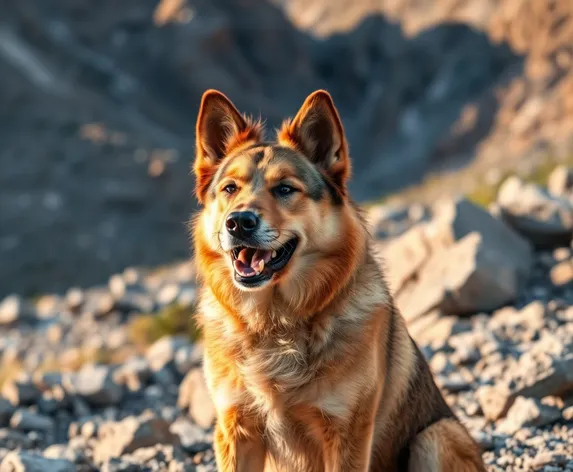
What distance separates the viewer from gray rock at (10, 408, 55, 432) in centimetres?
722

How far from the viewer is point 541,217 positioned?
8.92 metres

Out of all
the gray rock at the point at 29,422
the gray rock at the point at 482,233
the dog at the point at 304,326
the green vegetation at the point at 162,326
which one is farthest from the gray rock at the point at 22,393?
the gray rock at the point at 482,233

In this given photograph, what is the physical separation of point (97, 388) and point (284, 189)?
4.27 m

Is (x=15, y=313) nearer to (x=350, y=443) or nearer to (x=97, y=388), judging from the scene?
(x=97, y=388)

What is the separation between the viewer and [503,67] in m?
53.2

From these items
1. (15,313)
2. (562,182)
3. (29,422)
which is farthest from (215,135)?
(15,313)

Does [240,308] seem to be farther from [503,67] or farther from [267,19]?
[267,19]

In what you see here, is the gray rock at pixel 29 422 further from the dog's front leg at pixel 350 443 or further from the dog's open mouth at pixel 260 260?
the dog's front leg at pixel 350 443

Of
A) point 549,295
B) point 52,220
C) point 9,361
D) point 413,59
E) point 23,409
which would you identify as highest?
point 413,59

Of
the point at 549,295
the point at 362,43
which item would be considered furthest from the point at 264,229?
the point at 362,43

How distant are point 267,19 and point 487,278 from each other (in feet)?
205

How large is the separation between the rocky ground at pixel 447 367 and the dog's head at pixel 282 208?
6.91ft

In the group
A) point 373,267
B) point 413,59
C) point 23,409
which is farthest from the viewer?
point 413,59

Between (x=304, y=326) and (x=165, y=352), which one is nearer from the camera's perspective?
(x=304, y=326)
